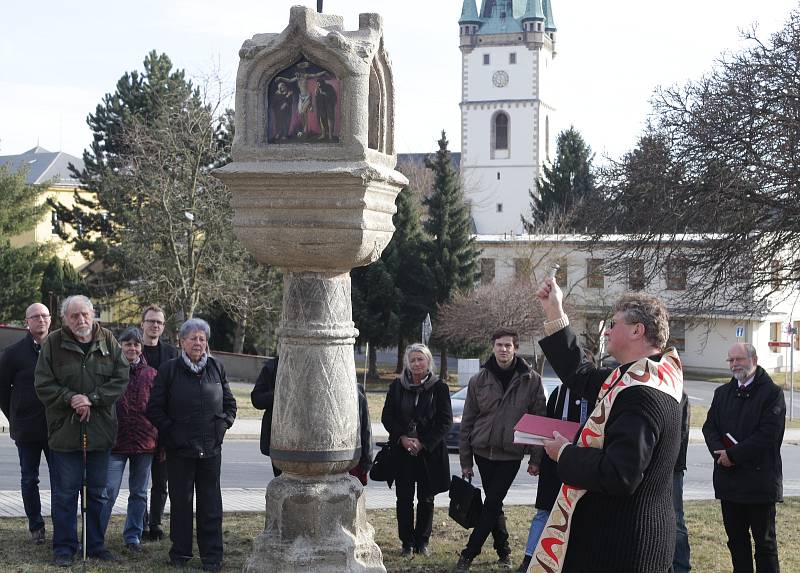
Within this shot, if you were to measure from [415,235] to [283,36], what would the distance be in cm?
3922

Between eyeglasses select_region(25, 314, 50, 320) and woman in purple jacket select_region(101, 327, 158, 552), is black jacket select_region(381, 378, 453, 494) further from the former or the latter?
eyeglasses select_region(25, 314, 50, 320)

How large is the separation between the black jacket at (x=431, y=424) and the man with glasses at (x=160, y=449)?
73.1 inches

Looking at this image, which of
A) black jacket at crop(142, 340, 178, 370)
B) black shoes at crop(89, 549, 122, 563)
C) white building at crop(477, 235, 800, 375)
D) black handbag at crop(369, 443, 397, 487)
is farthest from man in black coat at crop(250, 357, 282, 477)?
white building at crop(477, 235, 800, 375)

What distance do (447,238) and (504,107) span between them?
42614 mm

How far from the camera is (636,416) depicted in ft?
14.5

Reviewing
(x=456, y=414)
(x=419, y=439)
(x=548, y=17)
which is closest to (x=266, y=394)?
(x=419, y=439)

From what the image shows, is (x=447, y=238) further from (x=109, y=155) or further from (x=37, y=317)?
(x=37, y=317)

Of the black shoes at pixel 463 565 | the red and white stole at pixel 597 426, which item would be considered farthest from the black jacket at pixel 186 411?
the red and white stole at pixel 597 426

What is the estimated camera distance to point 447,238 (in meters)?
45.6

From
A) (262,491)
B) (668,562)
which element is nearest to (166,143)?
(262,491)

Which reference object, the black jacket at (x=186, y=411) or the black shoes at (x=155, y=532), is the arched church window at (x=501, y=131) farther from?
the black jacket at (x=186, y=411)

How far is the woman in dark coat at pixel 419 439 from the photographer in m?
8.49

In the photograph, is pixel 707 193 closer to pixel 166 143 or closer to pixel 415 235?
pixel 166 143

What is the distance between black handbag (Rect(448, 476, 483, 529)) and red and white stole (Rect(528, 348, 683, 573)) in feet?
11.1
